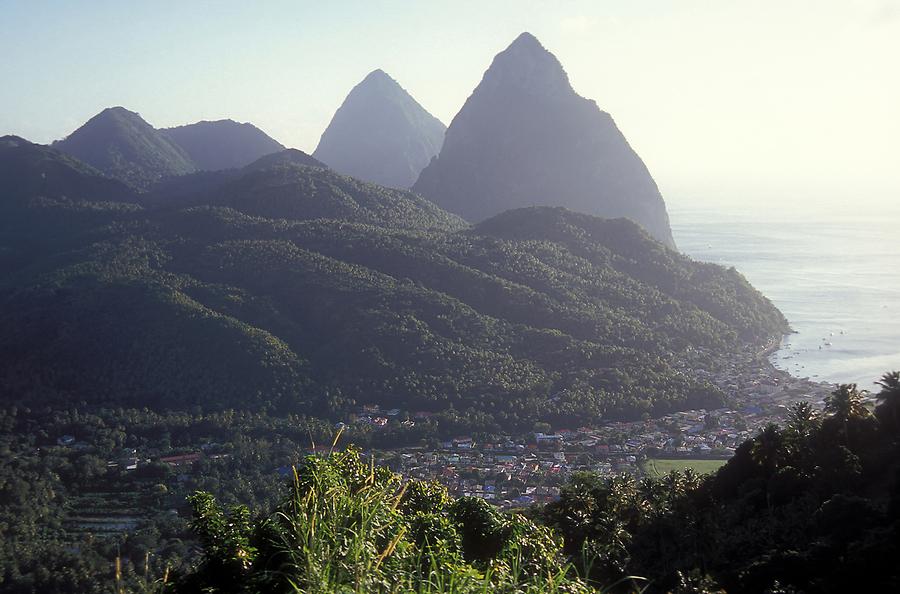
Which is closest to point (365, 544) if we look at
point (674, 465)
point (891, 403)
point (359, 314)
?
point (891, 403)

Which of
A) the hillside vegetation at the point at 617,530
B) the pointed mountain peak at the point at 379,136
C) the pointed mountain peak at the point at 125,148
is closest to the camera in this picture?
the hillside vegetation at the point at 617,530

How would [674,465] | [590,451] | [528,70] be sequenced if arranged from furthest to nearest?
1. [528,70]
2. [590,451]
3. [674,465]

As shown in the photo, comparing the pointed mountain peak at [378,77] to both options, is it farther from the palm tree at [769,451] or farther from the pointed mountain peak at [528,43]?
the palm tree at [769,451]

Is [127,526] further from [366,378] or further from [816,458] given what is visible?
[816,458]

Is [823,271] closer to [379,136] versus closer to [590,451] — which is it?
[590,451]

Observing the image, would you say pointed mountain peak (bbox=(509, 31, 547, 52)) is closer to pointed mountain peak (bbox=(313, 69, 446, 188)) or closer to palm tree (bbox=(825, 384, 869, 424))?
pointed mountain peak (bbox=(313, 69, 446, 188))

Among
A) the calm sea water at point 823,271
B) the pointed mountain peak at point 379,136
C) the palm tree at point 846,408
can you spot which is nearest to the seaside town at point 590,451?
the calm sea water at point 823,271

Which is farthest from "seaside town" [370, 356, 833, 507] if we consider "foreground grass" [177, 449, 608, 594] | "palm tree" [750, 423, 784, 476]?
"foreground grass" [177, 449, 608, 594]
